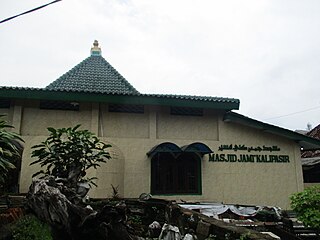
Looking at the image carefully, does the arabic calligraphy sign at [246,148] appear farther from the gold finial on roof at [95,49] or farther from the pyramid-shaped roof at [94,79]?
the gold finial on roof at [95,49]

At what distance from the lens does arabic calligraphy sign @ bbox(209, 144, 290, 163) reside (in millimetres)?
11125

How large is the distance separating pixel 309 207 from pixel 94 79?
29.5 ft

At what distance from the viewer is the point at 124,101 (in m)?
10.4

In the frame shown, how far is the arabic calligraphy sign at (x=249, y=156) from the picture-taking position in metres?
11.1

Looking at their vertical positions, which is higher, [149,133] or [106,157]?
[149,133]

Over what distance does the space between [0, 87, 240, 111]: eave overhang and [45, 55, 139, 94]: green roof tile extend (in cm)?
137

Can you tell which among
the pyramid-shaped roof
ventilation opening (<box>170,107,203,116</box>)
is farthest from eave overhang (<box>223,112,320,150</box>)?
the pyramid-shaped roof

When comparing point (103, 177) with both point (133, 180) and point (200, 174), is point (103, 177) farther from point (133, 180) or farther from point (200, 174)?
point (200, 174)

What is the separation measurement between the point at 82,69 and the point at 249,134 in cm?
740

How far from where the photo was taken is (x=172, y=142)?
10.9 m

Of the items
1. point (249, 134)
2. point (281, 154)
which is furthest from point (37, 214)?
point (281, 154)

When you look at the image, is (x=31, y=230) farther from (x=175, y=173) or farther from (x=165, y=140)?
(x=165, y=140)

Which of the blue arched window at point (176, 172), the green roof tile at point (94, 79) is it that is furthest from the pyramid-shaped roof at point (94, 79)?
the blue arched window at point (176, 172)

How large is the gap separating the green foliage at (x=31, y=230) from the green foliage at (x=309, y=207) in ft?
18.8
